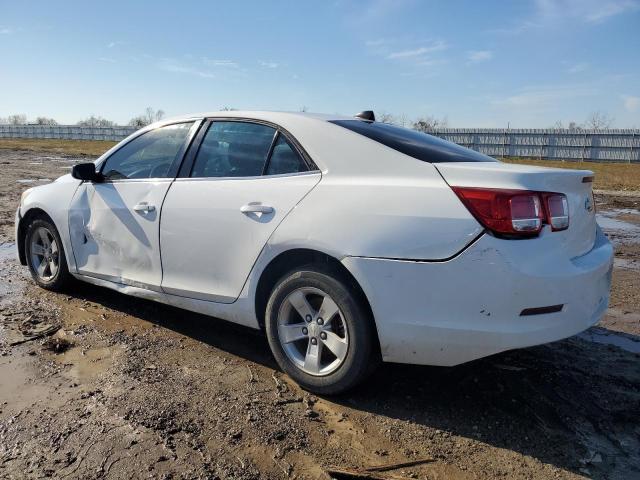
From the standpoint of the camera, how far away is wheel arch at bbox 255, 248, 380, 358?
2938 millimetres

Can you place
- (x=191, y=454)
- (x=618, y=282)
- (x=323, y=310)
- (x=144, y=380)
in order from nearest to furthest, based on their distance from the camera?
(x=191, y=454), (x=323, y=310), (x=144, y=380), (x=618, y=282)

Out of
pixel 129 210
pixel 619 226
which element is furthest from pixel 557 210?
pixel 619 226

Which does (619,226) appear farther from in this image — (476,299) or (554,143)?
(554,143)

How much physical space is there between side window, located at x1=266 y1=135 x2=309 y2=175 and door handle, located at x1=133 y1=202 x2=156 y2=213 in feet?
3.32

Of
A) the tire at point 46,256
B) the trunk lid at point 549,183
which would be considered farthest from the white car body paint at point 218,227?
the tire at point 46,256

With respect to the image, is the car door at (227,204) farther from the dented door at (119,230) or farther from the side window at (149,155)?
the side window at (149,155)

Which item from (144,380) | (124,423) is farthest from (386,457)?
(144,380)

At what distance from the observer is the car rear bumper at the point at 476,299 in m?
2.57

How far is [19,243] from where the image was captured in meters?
5.23

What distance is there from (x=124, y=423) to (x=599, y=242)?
9.36 feet

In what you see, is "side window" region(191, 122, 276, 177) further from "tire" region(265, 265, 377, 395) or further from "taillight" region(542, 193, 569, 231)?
"taillight" region(542, 193, 569, 231)

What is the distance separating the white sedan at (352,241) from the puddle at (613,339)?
1.09 metres

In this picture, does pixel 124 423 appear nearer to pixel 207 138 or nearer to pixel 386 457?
pixel 386 457

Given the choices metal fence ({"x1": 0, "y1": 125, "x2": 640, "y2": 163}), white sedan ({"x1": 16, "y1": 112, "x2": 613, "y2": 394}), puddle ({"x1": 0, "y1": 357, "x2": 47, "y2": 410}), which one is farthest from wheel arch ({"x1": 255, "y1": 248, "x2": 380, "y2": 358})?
metal fence ({"x1": 0, "y1": 125, "x2": 640, "y2": 163})
